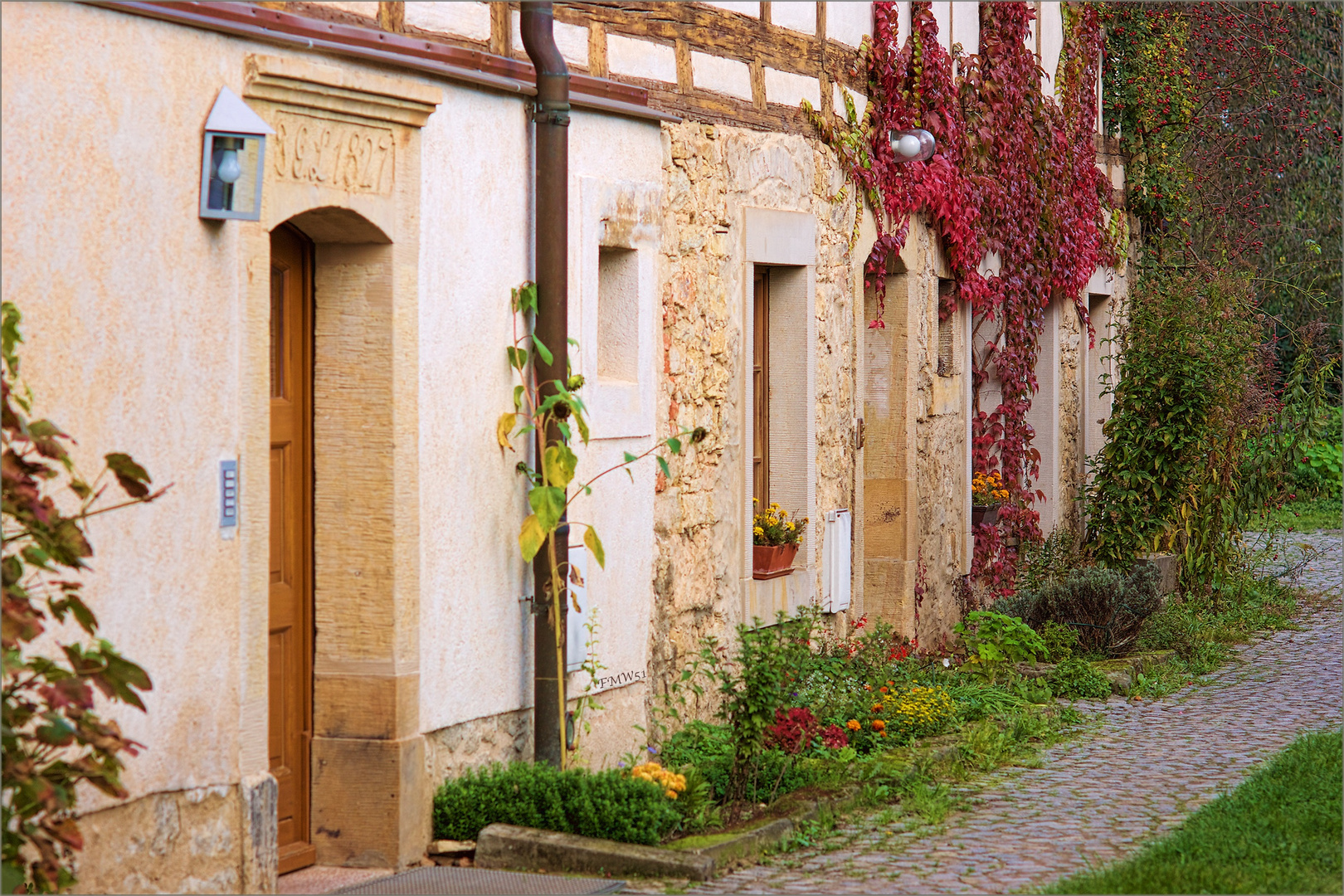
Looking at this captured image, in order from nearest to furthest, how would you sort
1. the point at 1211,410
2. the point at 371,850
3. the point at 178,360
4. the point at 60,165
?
1. the point at 60,165
2. the point at 178,360
3. the point at 371,850
4. the point at 1211,410

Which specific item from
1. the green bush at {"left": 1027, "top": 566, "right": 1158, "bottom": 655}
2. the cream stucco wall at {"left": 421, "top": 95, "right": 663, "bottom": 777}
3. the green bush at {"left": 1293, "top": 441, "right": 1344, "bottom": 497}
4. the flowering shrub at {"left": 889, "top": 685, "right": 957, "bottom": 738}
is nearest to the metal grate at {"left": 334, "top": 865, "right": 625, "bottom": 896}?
the cream stucco wall at {"left": 421, "top": 95, "right": 663, "bottom": 777}

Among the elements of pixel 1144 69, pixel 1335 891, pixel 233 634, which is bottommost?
pixel 1335 891

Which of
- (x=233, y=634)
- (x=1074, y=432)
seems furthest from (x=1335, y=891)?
(x=1074, y=432)

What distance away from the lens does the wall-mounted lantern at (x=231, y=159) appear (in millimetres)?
4695

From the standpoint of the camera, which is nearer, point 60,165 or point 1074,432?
point 60,165

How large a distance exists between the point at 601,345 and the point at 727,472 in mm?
1058

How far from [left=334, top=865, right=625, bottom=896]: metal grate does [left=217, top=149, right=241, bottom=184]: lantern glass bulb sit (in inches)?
90.0

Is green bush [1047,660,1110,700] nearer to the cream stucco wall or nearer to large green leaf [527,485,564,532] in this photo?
the cream stucco wall

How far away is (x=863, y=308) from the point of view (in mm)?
9359

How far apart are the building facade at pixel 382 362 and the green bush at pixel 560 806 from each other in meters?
0.13

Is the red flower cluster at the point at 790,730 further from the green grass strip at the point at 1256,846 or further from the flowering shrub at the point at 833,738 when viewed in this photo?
the green grass strip at the point at 1256,846

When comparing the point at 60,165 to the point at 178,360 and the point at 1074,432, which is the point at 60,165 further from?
the point at 1074,432

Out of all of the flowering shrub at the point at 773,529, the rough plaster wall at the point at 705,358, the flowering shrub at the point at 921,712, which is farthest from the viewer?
the flowering shrub at the point at 773,529

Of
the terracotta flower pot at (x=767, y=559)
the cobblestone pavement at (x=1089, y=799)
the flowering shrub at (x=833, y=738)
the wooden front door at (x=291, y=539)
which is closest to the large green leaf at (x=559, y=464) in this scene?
the wooden front door at (x=291, y=539)
